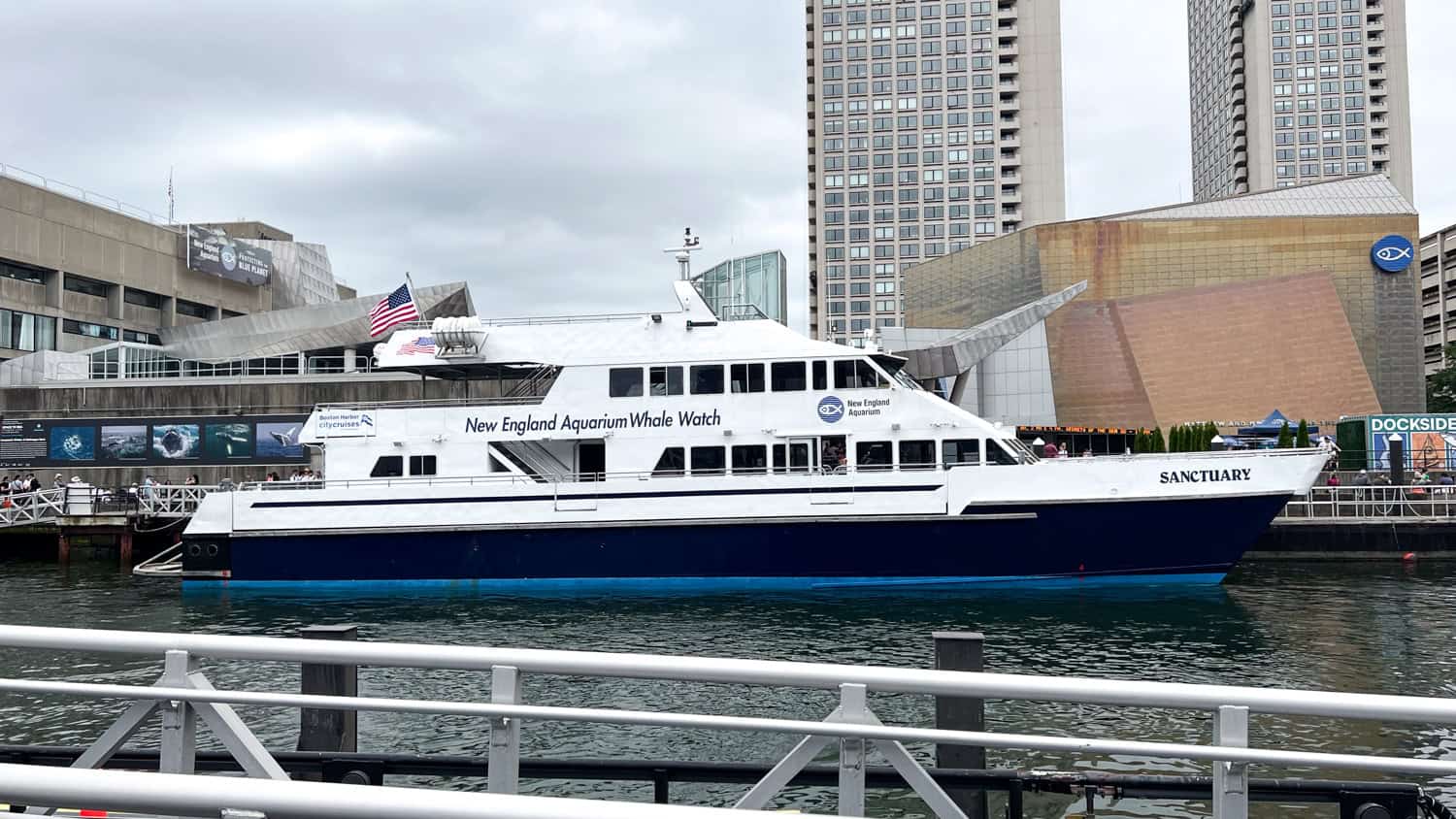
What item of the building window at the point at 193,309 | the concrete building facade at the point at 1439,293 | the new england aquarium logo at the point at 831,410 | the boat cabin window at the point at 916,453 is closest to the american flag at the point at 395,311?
the new england aquarium logo at the point at 831,410

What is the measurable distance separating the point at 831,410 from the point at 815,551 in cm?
267

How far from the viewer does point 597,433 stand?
2114 centimetres

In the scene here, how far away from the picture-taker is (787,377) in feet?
68.1

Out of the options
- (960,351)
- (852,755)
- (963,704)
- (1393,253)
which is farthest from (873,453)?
(1393,253)

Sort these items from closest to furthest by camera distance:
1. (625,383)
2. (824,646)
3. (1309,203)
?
(824,646), (625,383), (1309,203)

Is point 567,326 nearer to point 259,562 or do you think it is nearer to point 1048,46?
point 259,562

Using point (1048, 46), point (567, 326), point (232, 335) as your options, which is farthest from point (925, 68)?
point (567, 326)

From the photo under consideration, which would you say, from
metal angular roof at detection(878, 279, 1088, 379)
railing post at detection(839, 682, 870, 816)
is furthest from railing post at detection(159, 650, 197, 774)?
metal angular roof at detection(878, 279, 1088, 379)

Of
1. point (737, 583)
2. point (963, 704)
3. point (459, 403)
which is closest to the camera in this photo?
point (963, 704)

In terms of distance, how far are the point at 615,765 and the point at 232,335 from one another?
169 ft

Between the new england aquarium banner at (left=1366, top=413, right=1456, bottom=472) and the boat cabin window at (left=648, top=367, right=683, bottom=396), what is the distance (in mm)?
23428

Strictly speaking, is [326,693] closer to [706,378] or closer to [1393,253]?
[706,378]

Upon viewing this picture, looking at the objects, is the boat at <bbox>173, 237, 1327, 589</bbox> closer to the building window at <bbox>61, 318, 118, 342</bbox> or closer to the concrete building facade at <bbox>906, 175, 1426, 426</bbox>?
the concrete building facade at <bbox>906, 175, 1426, 426</bbox>

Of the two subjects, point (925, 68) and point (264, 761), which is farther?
point (925, 68)
